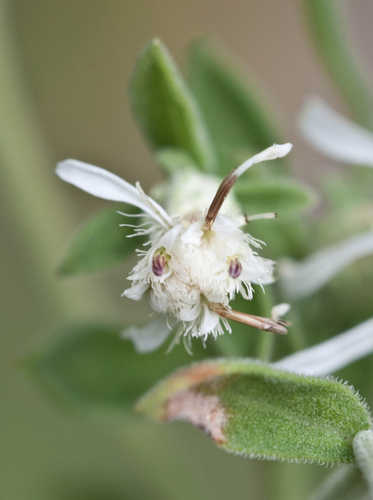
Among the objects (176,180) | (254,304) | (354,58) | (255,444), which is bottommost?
(255,444)

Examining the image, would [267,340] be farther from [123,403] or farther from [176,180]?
[123,403]

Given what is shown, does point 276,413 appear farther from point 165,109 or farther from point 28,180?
point 28,180

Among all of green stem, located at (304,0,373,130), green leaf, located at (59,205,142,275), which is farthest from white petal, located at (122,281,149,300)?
green stem, located at (304,0,373,130)

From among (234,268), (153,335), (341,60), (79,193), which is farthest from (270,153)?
(79,193)

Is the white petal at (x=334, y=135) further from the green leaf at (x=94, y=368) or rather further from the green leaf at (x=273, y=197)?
the green leaf at (x=94, y=368)

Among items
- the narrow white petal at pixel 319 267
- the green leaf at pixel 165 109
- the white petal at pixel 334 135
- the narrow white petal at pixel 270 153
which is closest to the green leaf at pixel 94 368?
the narrow white petal at pixel 319 267

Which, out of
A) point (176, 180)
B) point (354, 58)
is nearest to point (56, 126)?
point (354, 58)
